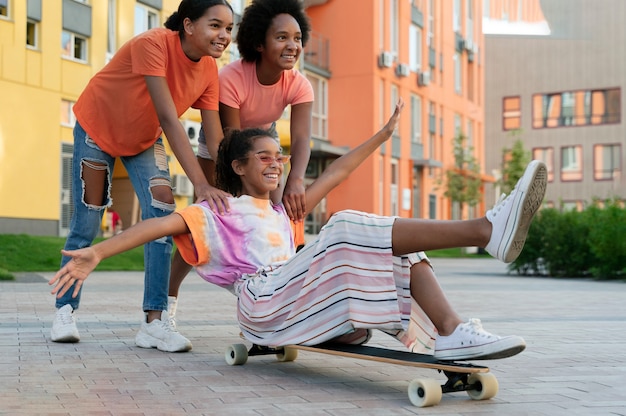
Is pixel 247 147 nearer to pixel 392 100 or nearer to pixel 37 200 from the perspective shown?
pixel 37 200

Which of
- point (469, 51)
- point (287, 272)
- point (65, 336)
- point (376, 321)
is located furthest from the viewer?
point (469, 51)

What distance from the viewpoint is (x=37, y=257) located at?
651 inches

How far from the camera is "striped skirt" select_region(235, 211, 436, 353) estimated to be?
368 centimetres

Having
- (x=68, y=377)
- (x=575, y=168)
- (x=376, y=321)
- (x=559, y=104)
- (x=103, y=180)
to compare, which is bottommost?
(x=68, y=377)

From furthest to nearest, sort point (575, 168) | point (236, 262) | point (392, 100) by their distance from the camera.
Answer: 1. point (575, 168)
2. point (392, 100)
3. point (236, 262)

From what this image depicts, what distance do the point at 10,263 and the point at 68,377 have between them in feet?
40.7

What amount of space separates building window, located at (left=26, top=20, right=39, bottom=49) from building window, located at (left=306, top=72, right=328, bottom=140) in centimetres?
1493

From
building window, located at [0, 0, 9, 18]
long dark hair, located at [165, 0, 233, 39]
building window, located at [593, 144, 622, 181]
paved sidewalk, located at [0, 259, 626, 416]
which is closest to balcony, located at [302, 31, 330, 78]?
building window, located at [0, 0, 9, 18]

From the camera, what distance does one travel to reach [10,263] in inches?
619

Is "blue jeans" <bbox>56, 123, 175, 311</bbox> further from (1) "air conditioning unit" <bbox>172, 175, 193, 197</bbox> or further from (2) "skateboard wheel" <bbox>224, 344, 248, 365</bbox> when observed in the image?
(1) "air conditioning unit" <bbox>172, 175, 193, 197</bbox>

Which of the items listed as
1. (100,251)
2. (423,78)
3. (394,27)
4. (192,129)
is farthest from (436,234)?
(423,78)

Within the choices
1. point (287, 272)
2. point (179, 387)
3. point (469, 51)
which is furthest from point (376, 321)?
point (469, 51)

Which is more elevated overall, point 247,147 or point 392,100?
point 392,100

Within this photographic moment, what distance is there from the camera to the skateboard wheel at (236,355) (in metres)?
4.51
